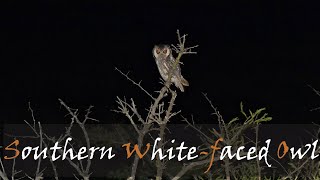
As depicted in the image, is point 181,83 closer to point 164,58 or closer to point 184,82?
point 184,82

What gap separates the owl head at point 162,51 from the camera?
591 centimetres

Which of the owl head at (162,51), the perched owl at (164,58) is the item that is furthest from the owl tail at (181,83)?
the owl head at (162,51)

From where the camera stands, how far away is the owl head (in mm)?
5914

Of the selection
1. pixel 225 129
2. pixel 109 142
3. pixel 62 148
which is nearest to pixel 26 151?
pixel 62 148

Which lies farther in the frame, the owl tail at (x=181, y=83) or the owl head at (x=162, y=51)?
the owl head at (x=162, y=51)

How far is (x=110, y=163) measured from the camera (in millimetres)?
7953

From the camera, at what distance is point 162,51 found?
5902 millimetres

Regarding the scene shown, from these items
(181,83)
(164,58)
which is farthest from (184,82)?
(164,58)

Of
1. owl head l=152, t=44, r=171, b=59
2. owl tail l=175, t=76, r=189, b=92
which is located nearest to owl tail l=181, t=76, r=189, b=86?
owl tail l=175, t=76, r=189, b=92

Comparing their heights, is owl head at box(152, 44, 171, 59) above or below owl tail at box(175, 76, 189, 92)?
above

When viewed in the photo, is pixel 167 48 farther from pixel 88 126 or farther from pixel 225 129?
pixel 88 126

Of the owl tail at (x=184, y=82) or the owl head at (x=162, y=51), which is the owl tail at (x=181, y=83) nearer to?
the owl tail at (x=184, y=82)

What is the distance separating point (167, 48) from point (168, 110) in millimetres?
2152

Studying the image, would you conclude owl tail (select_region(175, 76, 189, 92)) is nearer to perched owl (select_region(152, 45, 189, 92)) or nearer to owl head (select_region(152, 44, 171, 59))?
perched owl (select_region(152, 45, 189, 92))
